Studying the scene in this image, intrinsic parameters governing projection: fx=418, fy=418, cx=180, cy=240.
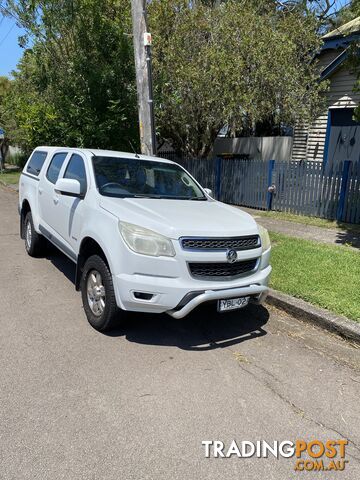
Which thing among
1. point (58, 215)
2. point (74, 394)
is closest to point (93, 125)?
point (58, 215)

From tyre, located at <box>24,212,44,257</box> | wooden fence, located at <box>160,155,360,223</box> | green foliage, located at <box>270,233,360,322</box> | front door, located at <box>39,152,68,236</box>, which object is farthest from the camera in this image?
wooden fence, located at <box>160,155,360,223</box>

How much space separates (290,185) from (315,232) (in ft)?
7.65

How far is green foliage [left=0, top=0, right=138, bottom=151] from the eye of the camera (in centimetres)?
1080

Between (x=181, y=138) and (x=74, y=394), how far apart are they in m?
13.0

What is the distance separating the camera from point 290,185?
35.0 feet

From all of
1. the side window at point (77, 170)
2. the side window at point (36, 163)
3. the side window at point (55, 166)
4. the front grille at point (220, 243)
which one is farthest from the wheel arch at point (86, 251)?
the side window at point (36, 163)

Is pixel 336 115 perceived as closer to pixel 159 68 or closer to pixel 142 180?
pixel 159 68

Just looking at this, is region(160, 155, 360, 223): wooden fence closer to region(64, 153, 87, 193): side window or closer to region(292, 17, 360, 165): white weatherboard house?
region(292, 17, 360, 165): white weatherboard house

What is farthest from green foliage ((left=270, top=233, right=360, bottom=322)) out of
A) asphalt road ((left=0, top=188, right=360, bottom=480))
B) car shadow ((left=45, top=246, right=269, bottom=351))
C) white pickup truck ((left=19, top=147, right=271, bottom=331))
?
white pickup truck ((left=19, top=147, right=271, bottom=331))

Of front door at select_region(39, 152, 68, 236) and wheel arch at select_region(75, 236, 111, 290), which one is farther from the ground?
front door at select_region(39, 152, 68, 236)

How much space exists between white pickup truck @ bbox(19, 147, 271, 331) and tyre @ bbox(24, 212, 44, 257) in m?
1.38

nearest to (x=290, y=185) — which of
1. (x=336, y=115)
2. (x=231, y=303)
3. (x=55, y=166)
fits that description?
(x=336, y=115)

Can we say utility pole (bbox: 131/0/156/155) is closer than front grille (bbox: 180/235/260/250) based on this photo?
No

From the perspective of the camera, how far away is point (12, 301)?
16.5 ft
